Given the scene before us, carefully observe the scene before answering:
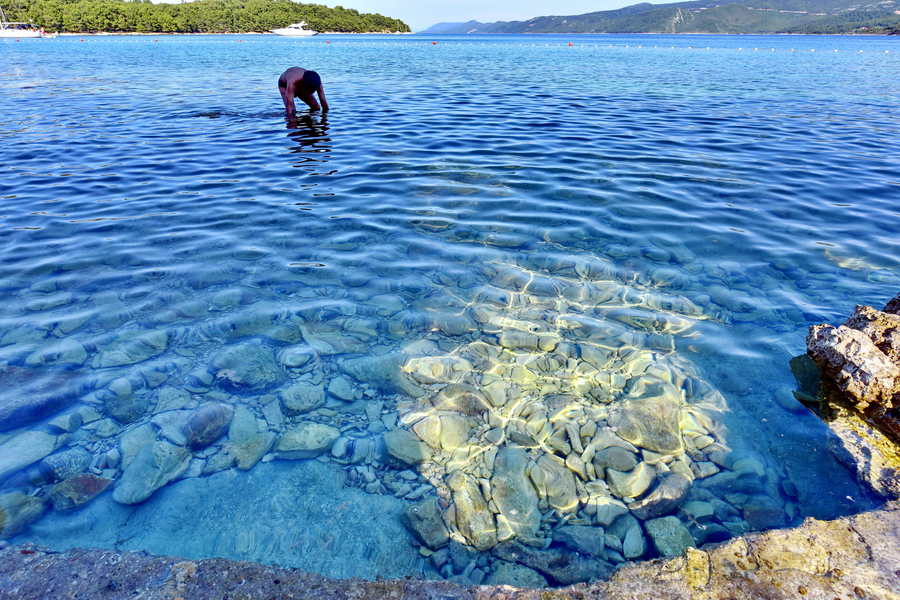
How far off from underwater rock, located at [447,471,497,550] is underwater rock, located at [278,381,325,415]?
50.5 inches

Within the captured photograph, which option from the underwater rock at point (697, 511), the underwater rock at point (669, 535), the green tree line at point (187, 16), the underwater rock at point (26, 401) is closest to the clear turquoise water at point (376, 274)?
the underwater rock at point (26, 401)

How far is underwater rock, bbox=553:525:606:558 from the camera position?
2654mm

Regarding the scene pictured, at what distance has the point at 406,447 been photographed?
11.0 ft

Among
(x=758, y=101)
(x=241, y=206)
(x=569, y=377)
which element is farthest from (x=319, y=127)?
(x=758, y=101)

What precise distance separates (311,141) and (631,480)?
35.8ft

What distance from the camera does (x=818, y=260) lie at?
5680 millimetres

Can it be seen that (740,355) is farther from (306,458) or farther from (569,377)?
(306,458)

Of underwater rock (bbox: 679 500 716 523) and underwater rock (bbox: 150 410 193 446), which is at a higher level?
underwater rock (bbox: 150 410 193 446)

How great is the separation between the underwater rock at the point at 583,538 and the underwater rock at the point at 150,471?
2479 mm

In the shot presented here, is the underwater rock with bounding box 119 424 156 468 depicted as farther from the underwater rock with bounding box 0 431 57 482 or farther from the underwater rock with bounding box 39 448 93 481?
the underwater rock with bounding box 0 431 57 482

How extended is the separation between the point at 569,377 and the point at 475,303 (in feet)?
4.38

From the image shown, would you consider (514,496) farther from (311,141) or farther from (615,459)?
(311,141)

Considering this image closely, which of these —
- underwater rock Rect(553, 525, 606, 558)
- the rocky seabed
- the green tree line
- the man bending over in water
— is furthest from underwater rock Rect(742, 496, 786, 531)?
the green tree line

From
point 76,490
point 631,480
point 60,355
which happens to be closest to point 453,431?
point 631,480
